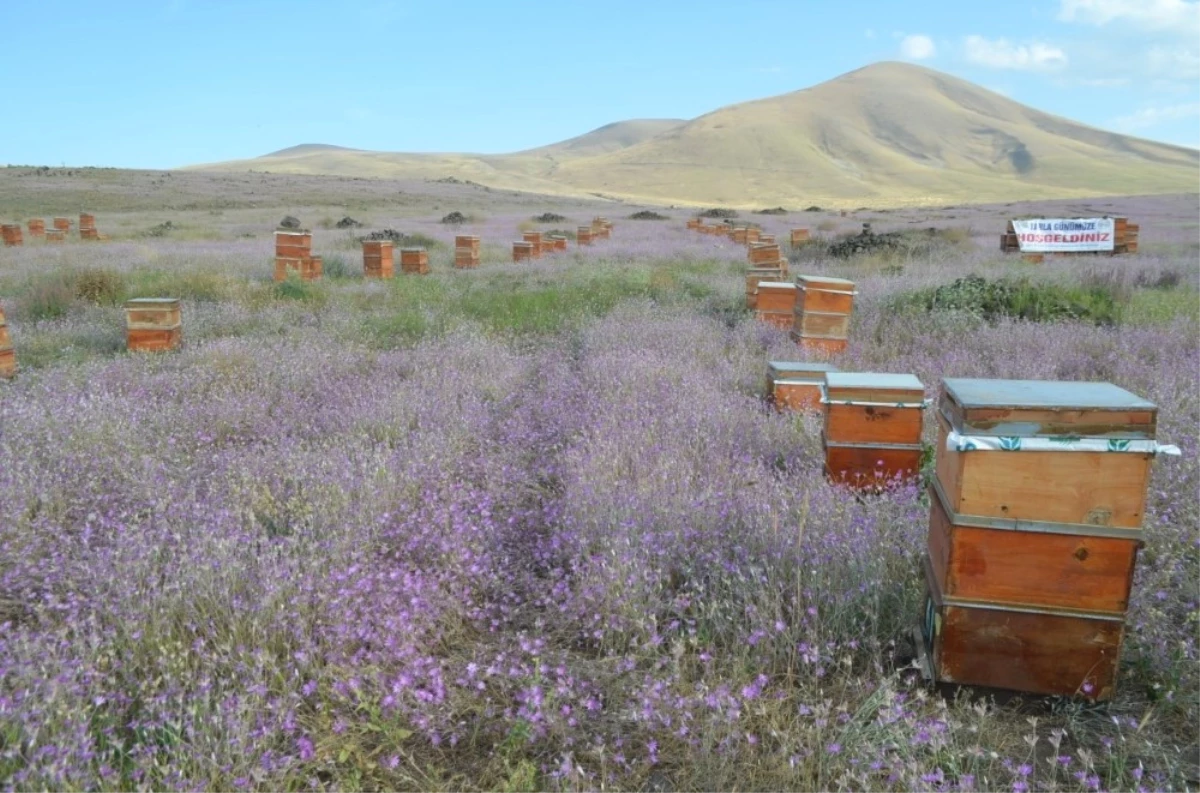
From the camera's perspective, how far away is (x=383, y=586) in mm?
3195

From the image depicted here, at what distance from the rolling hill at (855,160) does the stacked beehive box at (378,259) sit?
231 ft

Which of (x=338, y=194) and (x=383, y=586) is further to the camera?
(x=338, y=194)

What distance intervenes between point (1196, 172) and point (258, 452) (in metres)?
152

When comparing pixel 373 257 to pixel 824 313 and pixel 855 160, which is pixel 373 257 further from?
pixel 855 160

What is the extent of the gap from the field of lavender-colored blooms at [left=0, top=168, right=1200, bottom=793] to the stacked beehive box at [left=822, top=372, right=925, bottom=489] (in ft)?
0.87

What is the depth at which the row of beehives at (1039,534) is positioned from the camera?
2504 millimetres

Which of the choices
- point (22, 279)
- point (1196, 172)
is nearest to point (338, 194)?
point (22, 279)

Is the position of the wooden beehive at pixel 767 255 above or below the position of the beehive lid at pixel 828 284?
above

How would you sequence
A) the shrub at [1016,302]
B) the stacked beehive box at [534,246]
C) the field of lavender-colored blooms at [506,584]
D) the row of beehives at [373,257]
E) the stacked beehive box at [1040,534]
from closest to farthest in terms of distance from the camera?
1. the field of lavender-colored blooms at [506,584]
2. the stacked beehive box at [1040,534]
3. the shrub at [1016,302]
4. the row of beehives at [373,257]
5. the stacked beehive box at [534,246]

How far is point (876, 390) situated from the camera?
4.28 metres

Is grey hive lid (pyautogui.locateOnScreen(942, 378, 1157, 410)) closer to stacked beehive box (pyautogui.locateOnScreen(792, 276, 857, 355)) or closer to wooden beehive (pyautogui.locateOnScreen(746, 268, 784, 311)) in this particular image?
stacked beehive box (pyautogui.locateOnScreen(792, 276, 857, 355))

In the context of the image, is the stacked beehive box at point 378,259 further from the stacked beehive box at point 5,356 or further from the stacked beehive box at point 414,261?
the stacked beehive box at point 5,356

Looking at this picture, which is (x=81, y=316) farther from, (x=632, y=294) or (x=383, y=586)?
(x=383, y=586)

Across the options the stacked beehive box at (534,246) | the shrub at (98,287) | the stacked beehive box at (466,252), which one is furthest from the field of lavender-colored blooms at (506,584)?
the stacked beehive box at (534,246)
